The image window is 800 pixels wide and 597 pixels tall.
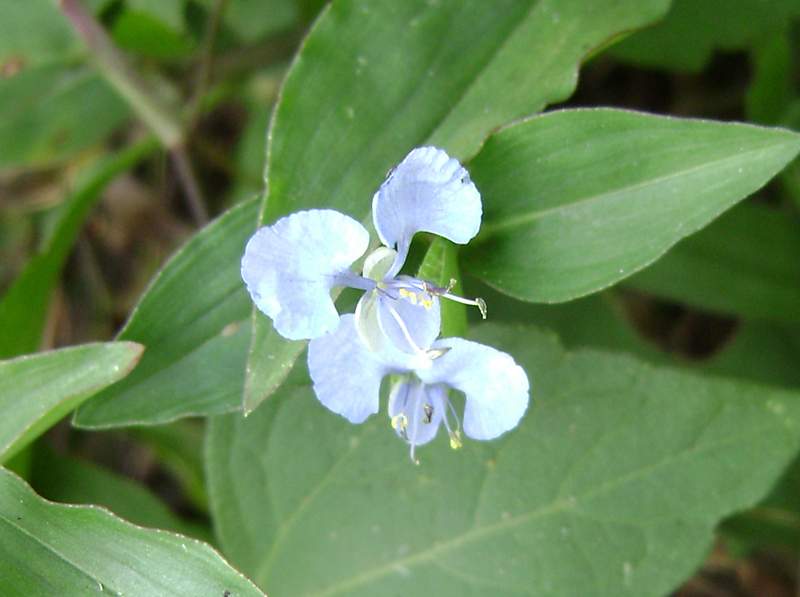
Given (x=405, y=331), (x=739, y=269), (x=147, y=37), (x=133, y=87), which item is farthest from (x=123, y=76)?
(x=739, y=269)

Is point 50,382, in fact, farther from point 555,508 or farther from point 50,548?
point 555,508

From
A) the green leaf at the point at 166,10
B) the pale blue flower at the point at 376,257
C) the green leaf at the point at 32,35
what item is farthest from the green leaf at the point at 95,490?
the pale blue flower at the point at 376,257

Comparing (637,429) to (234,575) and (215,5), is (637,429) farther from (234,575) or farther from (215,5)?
(215,5)

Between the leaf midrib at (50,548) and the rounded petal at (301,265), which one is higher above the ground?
the rounded petal at (301,265)

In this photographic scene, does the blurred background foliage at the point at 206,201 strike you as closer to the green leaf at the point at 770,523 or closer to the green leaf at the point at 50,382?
the green leaf at the point at 770,523

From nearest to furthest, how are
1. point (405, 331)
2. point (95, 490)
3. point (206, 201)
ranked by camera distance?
point (405, 331) < point (95, 490) < point (206, 201)
